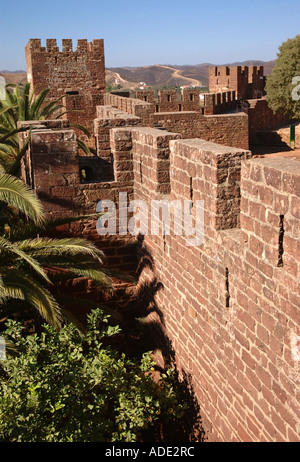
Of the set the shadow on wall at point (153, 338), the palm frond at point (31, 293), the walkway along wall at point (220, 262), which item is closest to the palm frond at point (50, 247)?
the palm frond at point (31, 293)

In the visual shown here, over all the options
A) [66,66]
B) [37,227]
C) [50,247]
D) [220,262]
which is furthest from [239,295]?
[66,66]

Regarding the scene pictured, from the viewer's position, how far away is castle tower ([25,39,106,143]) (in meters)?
21.5

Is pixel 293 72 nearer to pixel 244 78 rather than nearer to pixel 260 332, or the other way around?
pixel 244 78

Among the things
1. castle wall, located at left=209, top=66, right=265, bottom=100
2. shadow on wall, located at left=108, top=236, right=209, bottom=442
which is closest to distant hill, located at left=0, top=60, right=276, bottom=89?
castle wall, located at left=209, top=66, right=265, bottom=100

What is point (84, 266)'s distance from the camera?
6.31 metres

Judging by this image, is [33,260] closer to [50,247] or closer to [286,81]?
[50,247]

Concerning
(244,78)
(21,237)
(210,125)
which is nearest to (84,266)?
(21,237)

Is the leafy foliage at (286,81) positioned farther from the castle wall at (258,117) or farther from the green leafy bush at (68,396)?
the green leafy bush at (68,396)

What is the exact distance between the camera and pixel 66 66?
2175 centimetres

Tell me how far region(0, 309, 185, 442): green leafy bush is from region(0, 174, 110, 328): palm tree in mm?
469

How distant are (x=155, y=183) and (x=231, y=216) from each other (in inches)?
67.5

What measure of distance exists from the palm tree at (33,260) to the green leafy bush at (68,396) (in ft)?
1.54

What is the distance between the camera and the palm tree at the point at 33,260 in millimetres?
5508

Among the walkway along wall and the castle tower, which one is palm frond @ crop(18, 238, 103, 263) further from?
the castle tower
